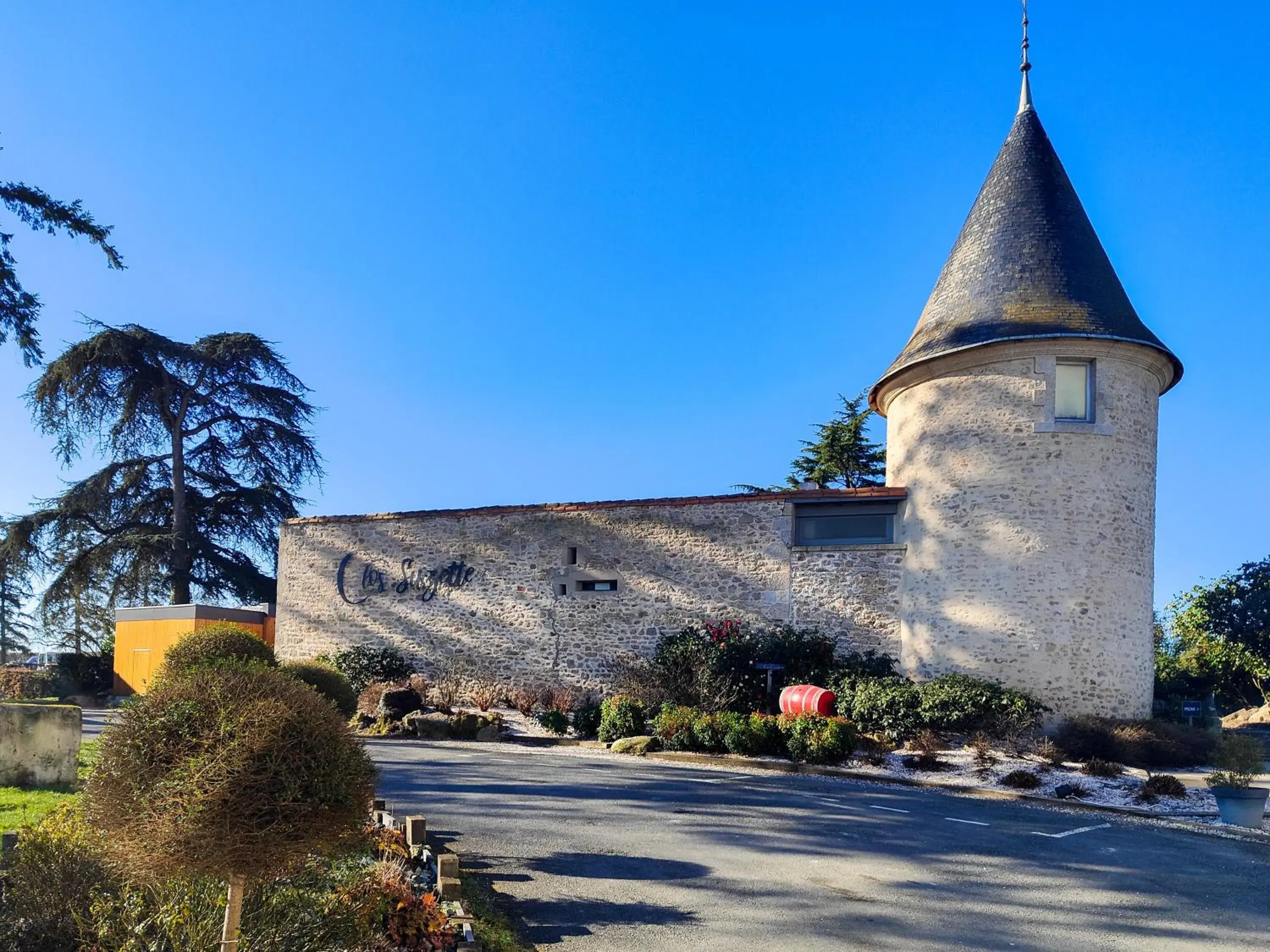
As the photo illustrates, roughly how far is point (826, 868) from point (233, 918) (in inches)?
187

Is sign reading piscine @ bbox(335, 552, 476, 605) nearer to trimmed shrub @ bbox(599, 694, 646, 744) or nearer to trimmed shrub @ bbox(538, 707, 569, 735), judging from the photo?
trimmed shrub @ bbox(538, 707, 569, 735)

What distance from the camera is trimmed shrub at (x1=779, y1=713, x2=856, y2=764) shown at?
13406 millimetres

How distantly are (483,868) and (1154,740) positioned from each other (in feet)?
37.6

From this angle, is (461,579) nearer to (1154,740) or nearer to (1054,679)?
(1054,679)

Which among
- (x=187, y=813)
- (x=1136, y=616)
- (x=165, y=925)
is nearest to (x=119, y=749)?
(x=187, y=813)

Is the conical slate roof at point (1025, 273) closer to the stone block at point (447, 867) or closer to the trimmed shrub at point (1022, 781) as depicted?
the trimmed shrub at point (1022, 781)

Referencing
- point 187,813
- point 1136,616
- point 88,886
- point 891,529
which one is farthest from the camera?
point 891,529

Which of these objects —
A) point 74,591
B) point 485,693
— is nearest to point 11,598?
point 74,591

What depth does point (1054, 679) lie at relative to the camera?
15.1 meters

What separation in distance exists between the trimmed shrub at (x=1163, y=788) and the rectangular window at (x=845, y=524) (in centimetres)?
628

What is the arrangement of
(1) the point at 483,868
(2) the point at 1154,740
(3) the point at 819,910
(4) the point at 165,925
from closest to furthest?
(4) the point at 165,925, (3) the point at 819,910, (1) the point at 483,868, (2) the point at 1154,740

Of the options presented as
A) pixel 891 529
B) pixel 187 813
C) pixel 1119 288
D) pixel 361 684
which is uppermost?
pixel 1119 288

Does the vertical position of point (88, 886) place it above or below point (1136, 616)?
below

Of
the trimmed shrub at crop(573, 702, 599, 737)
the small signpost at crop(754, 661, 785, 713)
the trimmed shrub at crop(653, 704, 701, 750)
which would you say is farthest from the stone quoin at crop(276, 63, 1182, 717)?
the trimmed shrub at crop(653, 704, 701, 750)
